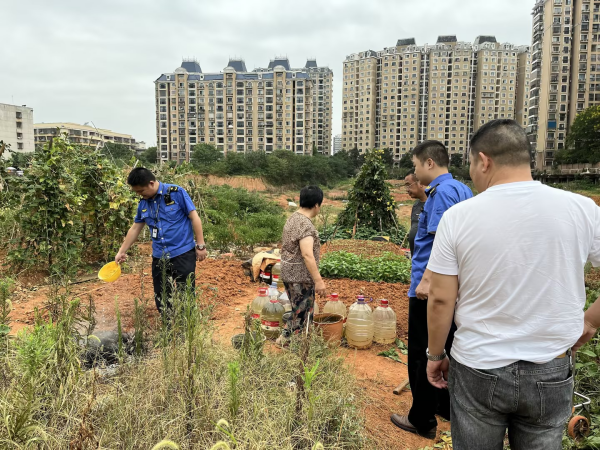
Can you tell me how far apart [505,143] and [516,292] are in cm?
58

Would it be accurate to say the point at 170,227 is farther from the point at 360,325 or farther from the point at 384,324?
the point at 384,324

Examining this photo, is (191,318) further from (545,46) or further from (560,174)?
(545,46)

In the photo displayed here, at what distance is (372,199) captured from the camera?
11.8 metres

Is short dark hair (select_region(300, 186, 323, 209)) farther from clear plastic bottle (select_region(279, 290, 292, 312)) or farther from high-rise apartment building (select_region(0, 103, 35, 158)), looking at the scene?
high-rise apartment building (select_region(0, 103, 35, 158))

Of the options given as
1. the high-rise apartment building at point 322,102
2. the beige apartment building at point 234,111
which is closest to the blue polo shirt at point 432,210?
the beige apartment building at point 234,111

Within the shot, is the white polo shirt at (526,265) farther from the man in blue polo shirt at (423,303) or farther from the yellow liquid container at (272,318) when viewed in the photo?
the yellow liquid container at (272,318)

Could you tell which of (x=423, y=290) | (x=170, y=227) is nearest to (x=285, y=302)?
(x=170, y=227)

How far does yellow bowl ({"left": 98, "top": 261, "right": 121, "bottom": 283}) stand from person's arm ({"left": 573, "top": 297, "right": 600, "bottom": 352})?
385 centimetres

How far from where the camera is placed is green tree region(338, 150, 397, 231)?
11688mm

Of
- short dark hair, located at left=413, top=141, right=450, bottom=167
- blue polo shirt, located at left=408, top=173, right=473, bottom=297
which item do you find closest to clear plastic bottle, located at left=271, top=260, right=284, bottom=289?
Result: blue polo shirt, located at left=408, top=173, right=473, bottom=297

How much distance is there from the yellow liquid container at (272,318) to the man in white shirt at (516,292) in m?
2.94

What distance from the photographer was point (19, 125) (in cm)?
6488

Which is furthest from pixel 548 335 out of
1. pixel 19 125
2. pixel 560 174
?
pixel 19 125

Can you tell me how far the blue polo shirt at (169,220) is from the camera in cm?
393
